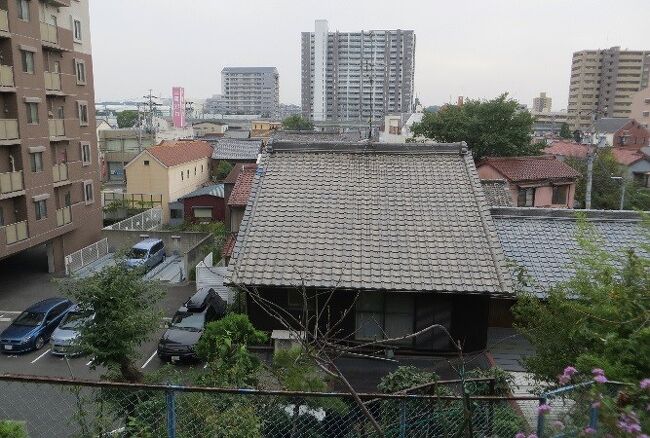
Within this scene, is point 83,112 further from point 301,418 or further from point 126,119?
point 126,119

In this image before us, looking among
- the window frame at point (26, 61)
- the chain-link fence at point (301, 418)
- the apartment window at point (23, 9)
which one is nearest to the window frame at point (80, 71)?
the window frame at point (26, 61)

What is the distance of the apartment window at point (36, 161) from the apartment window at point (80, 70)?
536 centimetres

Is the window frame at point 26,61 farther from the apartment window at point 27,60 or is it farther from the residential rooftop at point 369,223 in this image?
the residential rooftop at point 369,223

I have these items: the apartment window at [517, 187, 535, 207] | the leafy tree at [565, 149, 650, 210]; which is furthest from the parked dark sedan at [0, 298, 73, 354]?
the leafy tree at [565, 149, 650, 210]

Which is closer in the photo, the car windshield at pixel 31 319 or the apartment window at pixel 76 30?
the car windshield at pixel 31 319

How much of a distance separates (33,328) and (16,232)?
6079 mm

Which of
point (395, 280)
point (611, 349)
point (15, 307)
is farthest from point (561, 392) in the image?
point (15, 307)

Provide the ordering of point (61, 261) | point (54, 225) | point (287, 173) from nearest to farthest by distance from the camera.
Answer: point (287, 173), point (54, 225), point (61, 261)

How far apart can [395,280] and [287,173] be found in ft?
14.5

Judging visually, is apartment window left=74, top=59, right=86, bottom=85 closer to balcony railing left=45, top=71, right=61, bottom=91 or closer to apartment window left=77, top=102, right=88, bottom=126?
apartment window left=77, top=102, right=88, bottom=126

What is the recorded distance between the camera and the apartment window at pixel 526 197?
27.3 m

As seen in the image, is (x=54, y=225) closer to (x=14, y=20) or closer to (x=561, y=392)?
(x=14, y=20)

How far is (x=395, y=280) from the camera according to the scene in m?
8.89

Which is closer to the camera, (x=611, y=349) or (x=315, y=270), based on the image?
(x=611, y=349)
